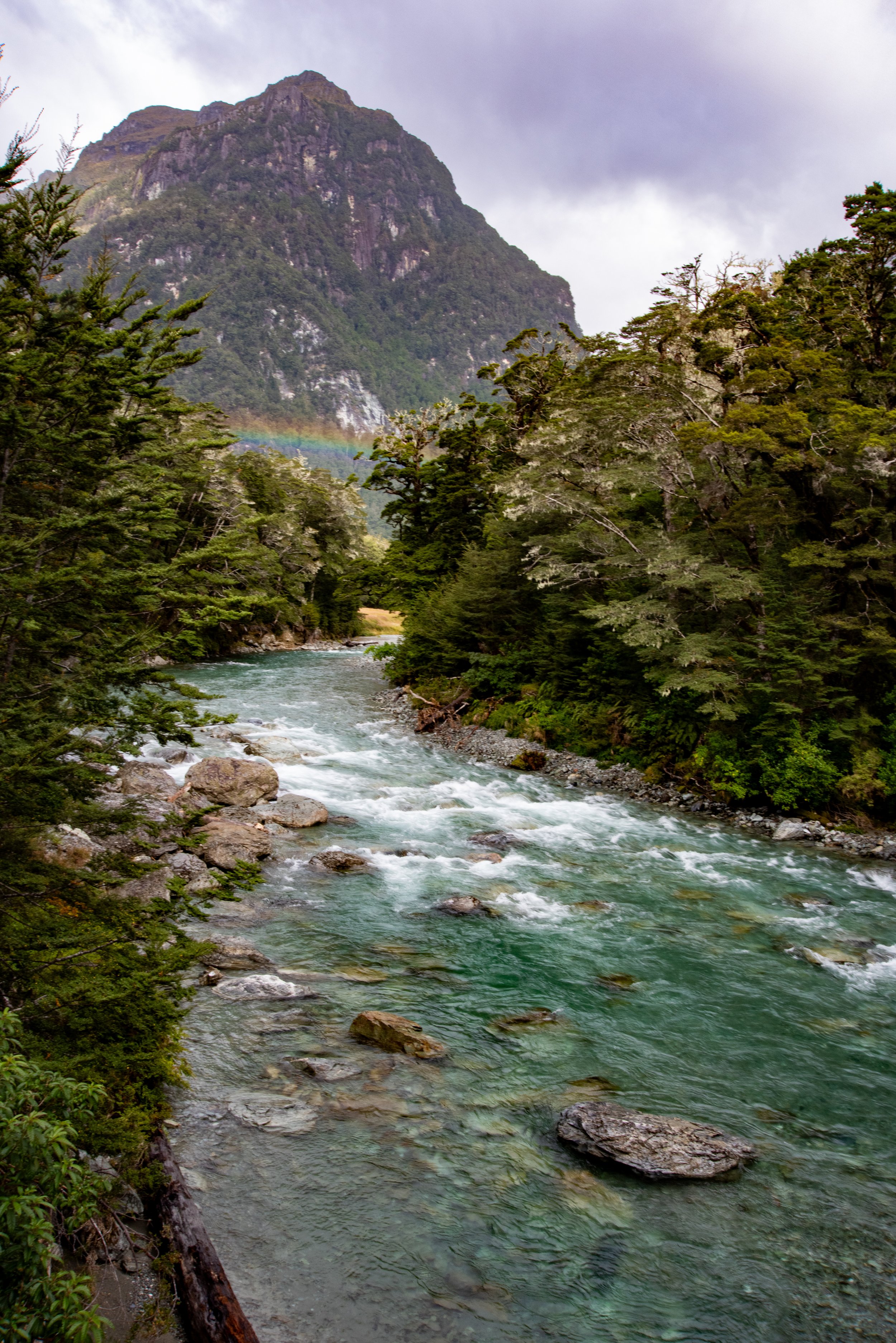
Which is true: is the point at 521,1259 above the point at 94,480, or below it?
below

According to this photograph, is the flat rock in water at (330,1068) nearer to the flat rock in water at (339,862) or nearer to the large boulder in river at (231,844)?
the large boulder in river at (231,844)

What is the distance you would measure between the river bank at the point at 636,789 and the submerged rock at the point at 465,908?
686cm

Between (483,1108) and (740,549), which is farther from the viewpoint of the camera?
(740,549)

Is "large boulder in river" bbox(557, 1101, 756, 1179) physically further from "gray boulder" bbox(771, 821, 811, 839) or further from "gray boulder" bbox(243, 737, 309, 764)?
"gray boulder" bbox(243, 737, 309, 764)

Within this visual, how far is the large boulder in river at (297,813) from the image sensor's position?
13.2m

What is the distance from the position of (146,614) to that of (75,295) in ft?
8.20

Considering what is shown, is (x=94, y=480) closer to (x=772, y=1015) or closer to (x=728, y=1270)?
(x=728, y=1270)

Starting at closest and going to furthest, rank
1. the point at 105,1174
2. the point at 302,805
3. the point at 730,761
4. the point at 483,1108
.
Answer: the point at 105,1174
the point at 483,1108
the point at 302,805
the point at 730,761

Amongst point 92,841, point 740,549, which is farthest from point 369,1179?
point 740,549

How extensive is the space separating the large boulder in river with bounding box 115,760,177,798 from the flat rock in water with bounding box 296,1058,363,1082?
7.09 m

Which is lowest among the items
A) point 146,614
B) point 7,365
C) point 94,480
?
point 146,614

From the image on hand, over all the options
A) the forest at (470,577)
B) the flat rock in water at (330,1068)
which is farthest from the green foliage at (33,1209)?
the flat rock in water at (330,1068)

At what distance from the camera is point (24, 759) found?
4531 mm

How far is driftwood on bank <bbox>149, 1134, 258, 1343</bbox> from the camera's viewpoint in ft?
12.2
